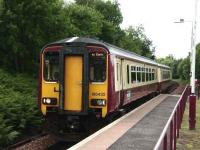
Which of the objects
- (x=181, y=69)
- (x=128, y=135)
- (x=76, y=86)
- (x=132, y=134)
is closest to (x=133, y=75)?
(x=76, y=86)

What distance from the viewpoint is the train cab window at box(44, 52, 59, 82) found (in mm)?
17891

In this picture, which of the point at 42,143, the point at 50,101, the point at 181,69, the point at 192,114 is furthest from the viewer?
the point at 181,69

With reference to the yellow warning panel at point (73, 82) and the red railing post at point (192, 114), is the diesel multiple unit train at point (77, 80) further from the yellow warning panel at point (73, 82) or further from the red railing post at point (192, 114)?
the red railing post at point (192, 114)

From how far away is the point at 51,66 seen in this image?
59.4 ft

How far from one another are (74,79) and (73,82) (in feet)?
0.33

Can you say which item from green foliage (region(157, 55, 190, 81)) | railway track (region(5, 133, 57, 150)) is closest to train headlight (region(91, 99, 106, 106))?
railway track (region(5, 133, 57, 150))

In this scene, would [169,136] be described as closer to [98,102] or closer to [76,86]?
[98,102]

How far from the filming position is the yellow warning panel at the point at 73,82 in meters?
17.2

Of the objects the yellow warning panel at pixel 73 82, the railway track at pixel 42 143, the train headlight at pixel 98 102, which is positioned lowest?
the railway track at pixel 42 143

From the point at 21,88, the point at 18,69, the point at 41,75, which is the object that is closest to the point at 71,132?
the point at 41,75

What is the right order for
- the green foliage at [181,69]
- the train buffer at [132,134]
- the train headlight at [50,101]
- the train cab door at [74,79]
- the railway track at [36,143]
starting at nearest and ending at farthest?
the train buffer at [132,134] → the railway track at [36,143] → the train cab door at [74,79] → the train headlight at [50,101] → the green foliage at [181,69]

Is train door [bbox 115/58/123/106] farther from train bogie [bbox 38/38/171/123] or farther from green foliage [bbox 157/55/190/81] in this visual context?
green foliage [bbox 157/55/190/81]

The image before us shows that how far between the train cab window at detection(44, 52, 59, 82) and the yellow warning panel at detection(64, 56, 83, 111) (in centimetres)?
66

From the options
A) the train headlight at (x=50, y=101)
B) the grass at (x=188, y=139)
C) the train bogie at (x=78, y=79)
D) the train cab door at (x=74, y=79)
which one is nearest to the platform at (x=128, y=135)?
the grass at (x=188, y=139)
